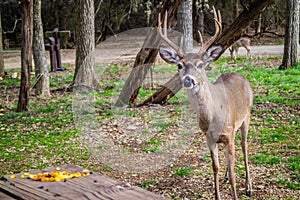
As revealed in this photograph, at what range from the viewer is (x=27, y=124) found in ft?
27.2

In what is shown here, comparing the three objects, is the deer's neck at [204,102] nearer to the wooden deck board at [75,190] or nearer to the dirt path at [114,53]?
the wooden deck board at [75,190]

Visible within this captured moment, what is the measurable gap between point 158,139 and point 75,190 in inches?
164

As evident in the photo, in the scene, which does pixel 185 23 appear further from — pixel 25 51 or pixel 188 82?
pixel 188 82

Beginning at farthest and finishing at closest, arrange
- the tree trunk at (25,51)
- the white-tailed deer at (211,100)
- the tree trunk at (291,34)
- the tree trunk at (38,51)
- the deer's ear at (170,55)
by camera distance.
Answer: the tree trunk at (291,34) < the tree trunk at (38,51) < the tree trunk at (25,51) < the deer's ear at (170,55) < the white-tailed deer at (211,100)

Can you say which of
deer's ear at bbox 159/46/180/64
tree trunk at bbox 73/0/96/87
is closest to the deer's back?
deer's ear at bbox 159/46/180/64

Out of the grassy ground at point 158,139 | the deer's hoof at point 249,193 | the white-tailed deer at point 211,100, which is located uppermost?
the white-tailed deer at point 211,100

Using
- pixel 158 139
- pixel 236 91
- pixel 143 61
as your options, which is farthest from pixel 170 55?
pixel 143 61

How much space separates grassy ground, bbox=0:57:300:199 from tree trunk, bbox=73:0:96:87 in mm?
552

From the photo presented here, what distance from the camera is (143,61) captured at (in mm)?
8703

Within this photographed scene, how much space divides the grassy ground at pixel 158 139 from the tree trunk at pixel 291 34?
2.14 m

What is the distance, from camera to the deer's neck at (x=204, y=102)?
4.33 meters

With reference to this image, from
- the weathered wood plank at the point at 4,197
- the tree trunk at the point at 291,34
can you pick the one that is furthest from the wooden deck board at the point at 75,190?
the tree trunk at the point at 291,34

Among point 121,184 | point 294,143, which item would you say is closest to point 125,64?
point 294,143

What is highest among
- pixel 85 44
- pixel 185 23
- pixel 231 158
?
pixel 185 23
